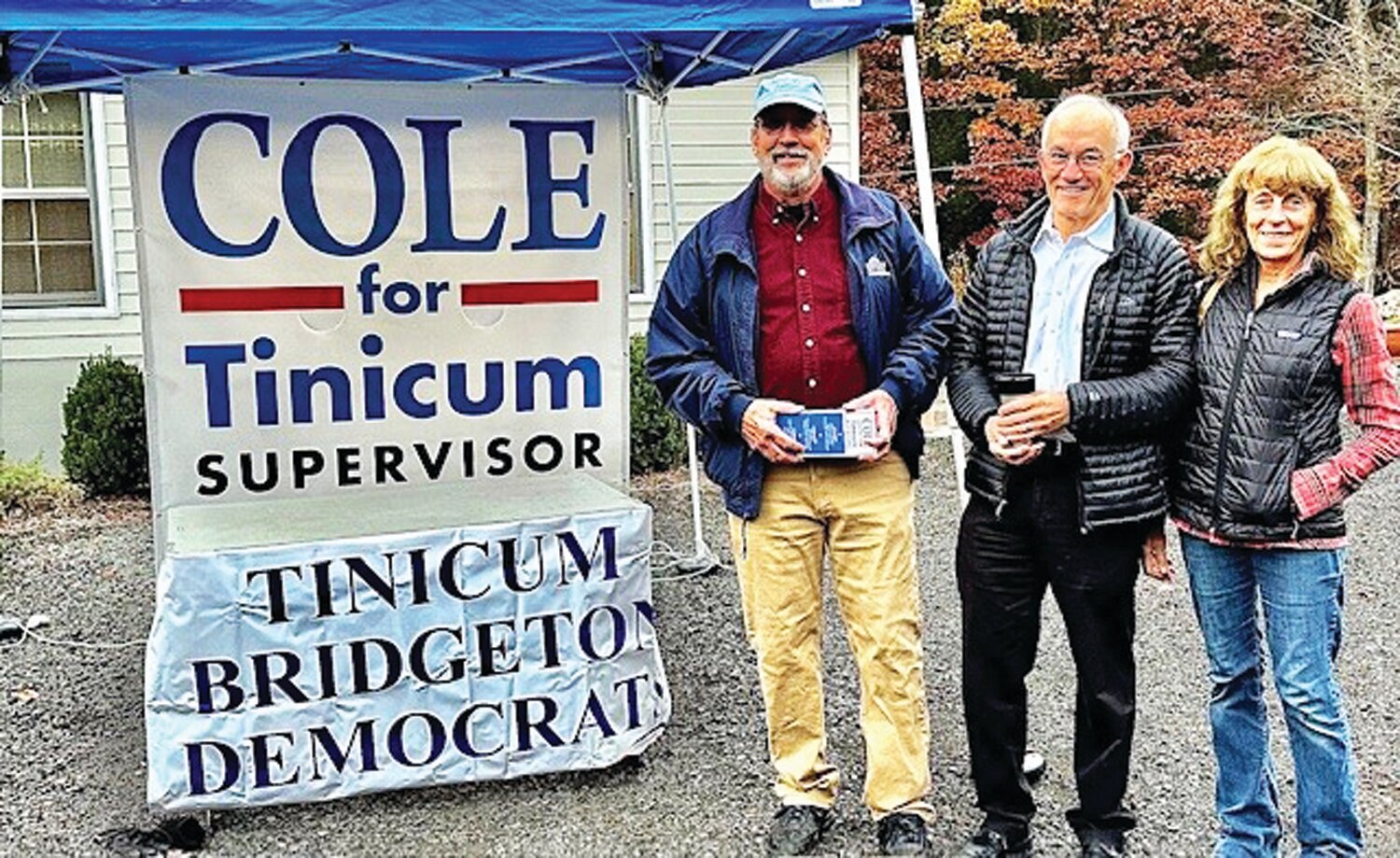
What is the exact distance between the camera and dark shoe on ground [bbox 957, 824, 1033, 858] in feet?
9.75

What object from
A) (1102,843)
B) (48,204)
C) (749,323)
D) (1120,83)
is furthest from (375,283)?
(1120,83)

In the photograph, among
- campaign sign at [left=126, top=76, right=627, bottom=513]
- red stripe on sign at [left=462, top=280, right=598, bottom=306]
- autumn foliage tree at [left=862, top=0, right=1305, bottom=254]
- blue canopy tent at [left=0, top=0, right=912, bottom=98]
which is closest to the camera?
blue canopy tent at [left=0, top=0, right=912, bottom=98]

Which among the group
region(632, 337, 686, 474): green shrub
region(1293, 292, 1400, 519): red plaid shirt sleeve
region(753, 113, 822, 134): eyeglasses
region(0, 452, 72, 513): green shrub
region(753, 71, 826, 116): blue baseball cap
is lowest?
region(0, 452, 72, 513): green shrub

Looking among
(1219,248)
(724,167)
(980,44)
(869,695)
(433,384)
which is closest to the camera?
(1219,248)

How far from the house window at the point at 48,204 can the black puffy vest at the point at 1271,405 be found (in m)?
7.30

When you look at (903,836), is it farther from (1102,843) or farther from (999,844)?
(1102,843)

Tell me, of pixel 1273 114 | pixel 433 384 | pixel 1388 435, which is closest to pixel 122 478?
pixel 433 384

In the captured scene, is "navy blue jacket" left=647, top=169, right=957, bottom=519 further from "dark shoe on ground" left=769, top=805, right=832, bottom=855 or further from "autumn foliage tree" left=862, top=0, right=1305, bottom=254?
"autumn foliage tree" left=862, top=0, right=1305, bottom=254

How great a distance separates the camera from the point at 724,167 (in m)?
9.15

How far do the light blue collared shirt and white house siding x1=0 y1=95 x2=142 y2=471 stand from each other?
673cm

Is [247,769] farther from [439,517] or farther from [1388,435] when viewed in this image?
[1388,435]

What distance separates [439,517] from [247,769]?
0.79 metres

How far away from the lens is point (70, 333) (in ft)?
25.9

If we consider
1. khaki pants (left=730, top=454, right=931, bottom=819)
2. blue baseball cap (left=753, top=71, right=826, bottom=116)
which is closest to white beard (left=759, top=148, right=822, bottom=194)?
blue baseball cap (left=753, top=71, right=826, bottom=116)
